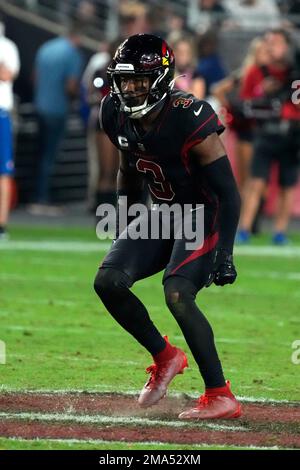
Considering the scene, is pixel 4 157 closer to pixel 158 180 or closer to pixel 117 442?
pixel 158 180

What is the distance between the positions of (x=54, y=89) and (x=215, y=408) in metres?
10.6

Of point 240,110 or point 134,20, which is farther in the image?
point 134,20

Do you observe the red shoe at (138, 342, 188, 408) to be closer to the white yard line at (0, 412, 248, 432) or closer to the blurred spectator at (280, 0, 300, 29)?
the white yard line at (0, 412, 248, 432)

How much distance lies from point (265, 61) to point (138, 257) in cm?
772

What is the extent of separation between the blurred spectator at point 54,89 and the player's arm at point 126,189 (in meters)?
9.51

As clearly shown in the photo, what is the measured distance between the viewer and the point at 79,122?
714 inches

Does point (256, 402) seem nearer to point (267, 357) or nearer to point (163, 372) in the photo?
point (163, 372)

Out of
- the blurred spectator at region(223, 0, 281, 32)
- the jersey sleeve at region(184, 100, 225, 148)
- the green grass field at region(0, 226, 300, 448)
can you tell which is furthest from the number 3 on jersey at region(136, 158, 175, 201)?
the blurred spectator at region(223, 0, 281, 32)

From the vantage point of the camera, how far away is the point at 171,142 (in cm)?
632

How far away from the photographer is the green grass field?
7.21 metres

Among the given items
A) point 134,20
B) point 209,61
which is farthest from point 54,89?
point 209,61

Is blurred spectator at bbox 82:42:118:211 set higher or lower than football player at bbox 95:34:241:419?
lower

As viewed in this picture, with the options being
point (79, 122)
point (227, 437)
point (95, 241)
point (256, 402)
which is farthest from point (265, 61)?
point (227, 437)

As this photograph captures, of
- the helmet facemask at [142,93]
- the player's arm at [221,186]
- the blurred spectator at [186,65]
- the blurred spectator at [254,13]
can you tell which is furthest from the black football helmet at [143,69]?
the blurred spectator at [254,13]
